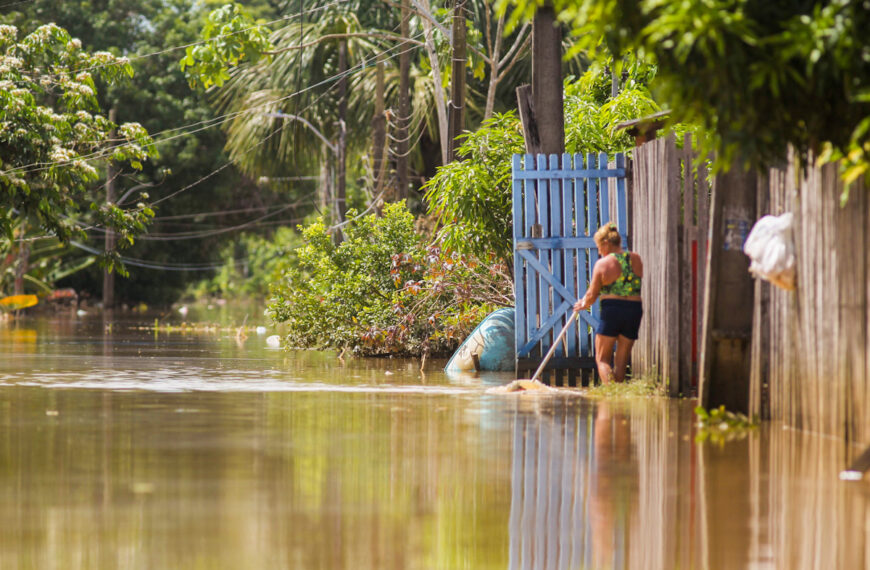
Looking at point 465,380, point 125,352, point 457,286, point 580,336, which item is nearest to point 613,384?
point 580,336

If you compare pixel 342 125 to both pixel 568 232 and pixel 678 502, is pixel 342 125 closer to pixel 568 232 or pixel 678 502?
pixel 568 232

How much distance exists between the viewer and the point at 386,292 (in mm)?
20516

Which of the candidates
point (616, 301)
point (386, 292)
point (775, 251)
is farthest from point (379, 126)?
Answer: point (775, 251)

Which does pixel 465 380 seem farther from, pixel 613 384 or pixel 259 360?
pixel 259 360

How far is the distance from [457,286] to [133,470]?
35.1 feet

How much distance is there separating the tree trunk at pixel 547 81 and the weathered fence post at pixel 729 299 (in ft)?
17.4

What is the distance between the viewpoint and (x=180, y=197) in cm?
5725

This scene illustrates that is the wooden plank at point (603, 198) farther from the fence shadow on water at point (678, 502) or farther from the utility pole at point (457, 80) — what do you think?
the utility pole at point (457, 80)

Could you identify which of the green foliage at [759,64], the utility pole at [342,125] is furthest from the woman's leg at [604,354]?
the utility pole at [342,125]

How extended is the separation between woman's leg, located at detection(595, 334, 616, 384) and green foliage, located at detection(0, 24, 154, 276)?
45.2 feet

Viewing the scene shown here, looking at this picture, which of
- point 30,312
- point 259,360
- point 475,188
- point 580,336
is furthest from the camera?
point 30,312

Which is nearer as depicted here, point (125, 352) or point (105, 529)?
point (105, 529)

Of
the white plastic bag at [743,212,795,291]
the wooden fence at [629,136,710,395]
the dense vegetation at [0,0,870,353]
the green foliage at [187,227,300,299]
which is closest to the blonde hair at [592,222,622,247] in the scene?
the wooden fence at [629,136,710,395]

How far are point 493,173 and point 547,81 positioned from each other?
1599 mm
